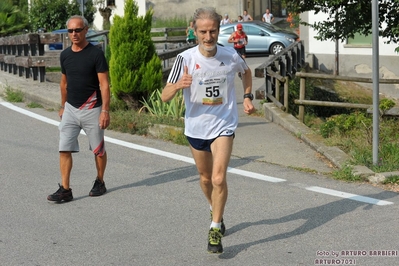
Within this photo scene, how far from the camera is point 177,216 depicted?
25.4ft

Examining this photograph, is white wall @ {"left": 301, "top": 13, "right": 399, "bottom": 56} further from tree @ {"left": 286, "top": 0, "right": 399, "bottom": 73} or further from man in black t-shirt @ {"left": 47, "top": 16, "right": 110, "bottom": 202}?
man in black t-shirt @ {"left": 47, "top": 16, "right": 110, "bottom": 202}

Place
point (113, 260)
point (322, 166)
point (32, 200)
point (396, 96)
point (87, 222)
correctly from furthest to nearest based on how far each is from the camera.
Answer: point (396, 96)
point (322, 166)
point (32, 200)
point (87, 222)
point (113, 260)

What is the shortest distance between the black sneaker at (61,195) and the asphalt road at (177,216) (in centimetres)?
8

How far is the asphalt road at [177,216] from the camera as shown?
6504mm

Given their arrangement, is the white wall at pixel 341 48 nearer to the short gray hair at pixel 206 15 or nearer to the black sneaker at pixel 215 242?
the short gray hair at pixel 206 15

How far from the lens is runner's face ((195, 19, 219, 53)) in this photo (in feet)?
21.2

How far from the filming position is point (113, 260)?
251 inches

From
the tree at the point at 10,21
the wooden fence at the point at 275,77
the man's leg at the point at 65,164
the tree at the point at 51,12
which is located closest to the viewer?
the man's leg at the point at 65,164

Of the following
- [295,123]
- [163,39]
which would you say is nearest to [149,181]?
[295,123]

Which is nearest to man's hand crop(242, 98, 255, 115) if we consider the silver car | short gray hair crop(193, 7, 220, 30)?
short gray hair crop(193, 7, 220, 30)

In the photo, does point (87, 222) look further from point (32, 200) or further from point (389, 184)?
point (389, 184)

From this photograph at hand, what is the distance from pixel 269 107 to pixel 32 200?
6.38m

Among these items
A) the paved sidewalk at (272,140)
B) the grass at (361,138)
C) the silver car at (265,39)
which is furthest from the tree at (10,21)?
the grass at (361,138)

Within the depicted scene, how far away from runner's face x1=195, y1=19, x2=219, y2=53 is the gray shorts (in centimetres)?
229
